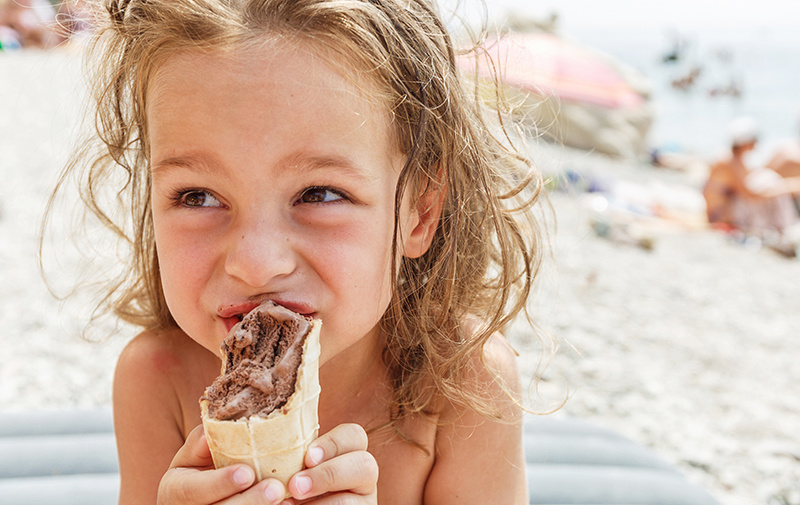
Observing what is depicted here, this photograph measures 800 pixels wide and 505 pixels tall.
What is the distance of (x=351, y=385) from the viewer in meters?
2.15

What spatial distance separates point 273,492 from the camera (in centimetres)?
128

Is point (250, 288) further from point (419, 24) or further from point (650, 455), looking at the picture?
point (650, 455)

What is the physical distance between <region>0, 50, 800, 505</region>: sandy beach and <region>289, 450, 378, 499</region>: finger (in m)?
1.14

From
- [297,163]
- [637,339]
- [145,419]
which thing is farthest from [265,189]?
[637,339]

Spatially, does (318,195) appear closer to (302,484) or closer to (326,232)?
(326,232)

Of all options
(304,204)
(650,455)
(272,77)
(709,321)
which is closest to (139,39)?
(272,77)

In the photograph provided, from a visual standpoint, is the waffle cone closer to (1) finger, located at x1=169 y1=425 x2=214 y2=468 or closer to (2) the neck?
(1) finger, located at x1=169 y1=425 x2=214 y2=468

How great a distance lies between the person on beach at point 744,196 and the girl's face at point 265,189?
861 cm

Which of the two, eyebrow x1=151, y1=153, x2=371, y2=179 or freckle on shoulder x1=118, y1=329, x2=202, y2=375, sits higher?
eyebrow x1=151, y1=153, x2=371, y2=179

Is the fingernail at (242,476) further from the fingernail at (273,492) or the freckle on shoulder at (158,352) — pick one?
the freckle on shoulder at (158,352)

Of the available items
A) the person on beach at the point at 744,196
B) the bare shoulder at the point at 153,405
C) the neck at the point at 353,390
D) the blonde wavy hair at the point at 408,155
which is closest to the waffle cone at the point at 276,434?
the blonde wavy hair at the point at 408,155

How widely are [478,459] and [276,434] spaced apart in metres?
0.96

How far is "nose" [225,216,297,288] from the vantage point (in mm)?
1425

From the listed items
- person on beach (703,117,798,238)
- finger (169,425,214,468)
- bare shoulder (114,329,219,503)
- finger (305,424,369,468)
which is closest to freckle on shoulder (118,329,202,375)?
bare shoulder (114,329,219,503)
